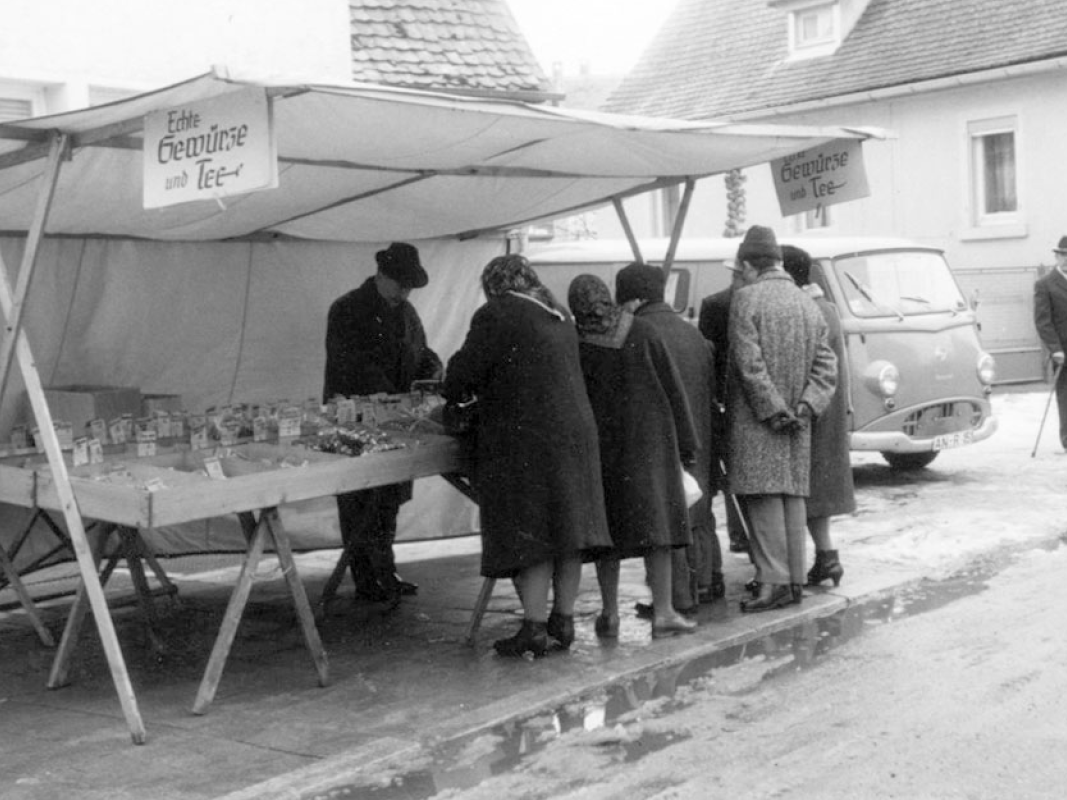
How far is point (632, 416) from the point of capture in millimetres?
7555

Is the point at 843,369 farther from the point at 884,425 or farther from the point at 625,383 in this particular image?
the point at 884,425

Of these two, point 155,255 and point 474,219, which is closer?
point 155,255

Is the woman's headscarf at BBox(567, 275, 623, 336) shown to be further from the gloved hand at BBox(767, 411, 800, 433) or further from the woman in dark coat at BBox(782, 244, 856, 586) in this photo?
the woman in dark coat at BBox(782, 244, 856, 586)

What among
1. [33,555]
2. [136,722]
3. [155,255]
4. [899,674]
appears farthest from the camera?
[155,255]

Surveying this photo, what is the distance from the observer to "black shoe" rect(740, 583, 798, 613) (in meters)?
8.27

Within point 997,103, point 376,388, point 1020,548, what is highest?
point 997,103

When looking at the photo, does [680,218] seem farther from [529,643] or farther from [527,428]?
[529,643]

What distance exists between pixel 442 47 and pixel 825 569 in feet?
27.0

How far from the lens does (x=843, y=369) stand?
28.0 feet

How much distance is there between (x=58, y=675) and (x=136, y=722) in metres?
1.09

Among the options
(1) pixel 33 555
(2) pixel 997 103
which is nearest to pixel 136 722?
(1) pixel 33 555

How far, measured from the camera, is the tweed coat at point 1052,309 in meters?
14.0

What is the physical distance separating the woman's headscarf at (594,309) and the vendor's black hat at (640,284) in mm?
164

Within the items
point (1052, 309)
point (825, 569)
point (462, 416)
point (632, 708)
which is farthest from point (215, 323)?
point (1052, 309)
